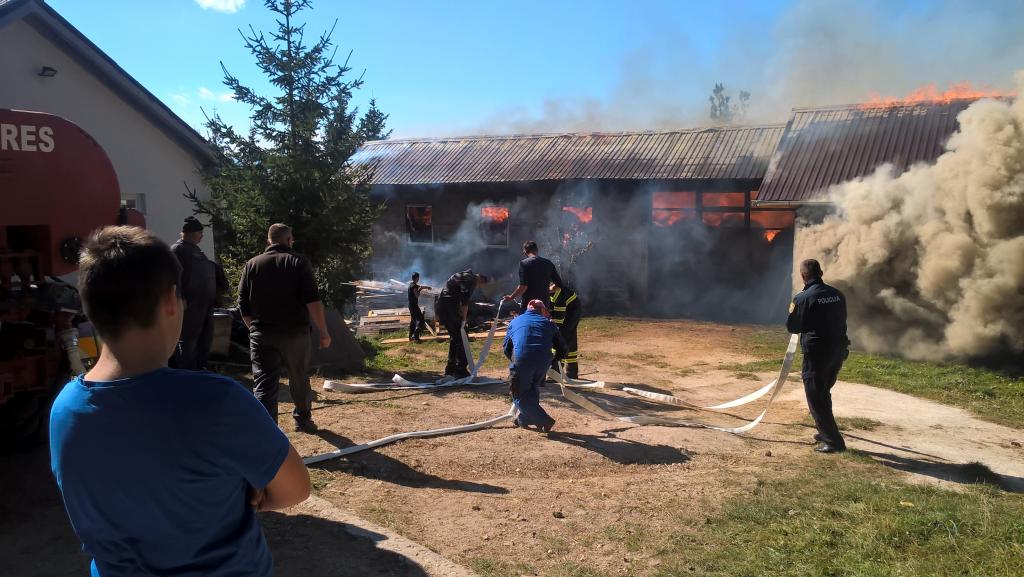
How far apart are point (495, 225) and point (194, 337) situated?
560 inches

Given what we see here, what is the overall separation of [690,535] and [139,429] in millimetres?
3609

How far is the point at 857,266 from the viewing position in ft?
41.6

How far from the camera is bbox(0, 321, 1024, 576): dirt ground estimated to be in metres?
4.05

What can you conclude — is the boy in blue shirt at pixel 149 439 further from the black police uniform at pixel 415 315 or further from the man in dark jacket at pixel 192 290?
the black police uniform at pixel 415 315

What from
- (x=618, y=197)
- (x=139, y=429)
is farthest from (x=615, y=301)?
(x=139, y=429)

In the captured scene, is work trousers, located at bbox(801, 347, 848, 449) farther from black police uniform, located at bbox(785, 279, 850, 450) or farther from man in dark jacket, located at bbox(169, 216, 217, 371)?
man in dark jacket, located at bbox(169, 216, 217, 371)

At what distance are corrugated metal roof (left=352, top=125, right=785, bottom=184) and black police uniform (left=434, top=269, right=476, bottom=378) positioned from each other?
29.3 ft

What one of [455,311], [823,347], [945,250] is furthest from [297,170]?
[945,250]

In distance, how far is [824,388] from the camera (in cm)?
645

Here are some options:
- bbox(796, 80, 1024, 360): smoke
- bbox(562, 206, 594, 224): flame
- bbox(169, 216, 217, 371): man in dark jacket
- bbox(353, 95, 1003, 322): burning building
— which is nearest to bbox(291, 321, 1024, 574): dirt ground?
bbox(169, 216, 217, 371): man in dark jacket

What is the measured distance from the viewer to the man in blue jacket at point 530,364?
682 cm

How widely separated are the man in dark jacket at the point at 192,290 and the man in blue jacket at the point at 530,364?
313cm

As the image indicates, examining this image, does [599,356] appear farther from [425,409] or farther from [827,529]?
[827,529]

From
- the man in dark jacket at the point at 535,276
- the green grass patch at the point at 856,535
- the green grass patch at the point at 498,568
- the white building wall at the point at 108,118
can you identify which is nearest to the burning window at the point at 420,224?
the white building wall at the point at 108,118
